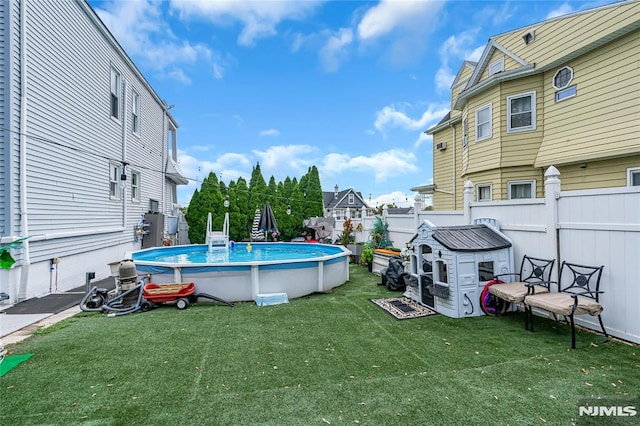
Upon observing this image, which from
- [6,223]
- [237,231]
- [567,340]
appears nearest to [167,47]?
[6,223]

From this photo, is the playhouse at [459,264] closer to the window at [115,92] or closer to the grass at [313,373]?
the grass at [313,373]

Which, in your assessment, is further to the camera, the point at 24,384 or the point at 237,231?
the point at 237,231

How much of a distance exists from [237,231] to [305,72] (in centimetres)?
1062

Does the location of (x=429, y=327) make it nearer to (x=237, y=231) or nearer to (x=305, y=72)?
(x=305, y=72)

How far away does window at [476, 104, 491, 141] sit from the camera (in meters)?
9.90

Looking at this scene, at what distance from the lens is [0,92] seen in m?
6.25

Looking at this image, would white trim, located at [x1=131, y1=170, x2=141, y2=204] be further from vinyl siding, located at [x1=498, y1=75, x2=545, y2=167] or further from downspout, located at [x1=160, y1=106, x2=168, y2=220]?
vinyl siding, located at [x1=498, y1=75, x2=545, y2=167]

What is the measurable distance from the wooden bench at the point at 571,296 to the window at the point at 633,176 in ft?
12.8

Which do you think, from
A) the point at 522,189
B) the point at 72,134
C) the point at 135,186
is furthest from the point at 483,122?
the point at 135,186

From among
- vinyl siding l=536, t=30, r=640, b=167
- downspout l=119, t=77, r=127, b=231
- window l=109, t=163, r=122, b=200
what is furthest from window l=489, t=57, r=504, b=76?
window l=109, t=163, r=122, b=200

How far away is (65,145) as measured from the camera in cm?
805

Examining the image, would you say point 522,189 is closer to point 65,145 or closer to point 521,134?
point 521,134

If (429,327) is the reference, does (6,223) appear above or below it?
above

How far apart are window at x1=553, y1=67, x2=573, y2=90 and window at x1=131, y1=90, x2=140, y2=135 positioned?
14.6 metres
